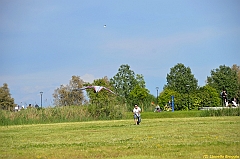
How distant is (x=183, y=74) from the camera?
87.2 meters

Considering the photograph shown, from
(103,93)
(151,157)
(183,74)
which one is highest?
(183,74)

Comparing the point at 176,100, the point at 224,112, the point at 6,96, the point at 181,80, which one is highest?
the point at 181,80

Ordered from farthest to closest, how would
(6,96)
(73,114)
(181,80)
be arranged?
(181,80) → (6,96) → (73,114)

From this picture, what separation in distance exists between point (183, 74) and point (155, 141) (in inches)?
2707

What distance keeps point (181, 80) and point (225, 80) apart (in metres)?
8.49

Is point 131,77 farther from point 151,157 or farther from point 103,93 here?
point 151,157

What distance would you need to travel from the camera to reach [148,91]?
7106cm

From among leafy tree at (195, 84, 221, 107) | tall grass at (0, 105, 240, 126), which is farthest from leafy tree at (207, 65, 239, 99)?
tall grass at (0, 105, 240, 126)

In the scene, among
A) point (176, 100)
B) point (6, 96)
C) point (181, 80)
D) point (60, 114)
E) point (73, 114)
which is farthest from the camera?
point (181, 80)

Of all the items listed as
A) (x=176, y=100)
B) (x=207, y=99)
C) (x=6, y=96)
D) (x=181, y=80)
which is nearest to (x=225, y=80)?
(x=181, y=80)

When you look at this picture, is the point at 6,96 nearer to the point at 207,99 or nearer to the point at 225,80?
the point at 207,99

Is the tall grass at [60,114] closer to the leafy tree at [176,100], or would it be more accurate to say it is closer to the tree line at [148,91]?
the tree line at [148,91]

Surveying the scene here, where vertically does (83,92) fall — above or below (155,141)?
above

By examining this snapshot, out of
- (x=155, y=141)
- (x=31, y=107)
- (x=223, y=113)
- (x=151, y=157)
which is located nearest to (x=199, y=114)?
(x=223, y=113)
